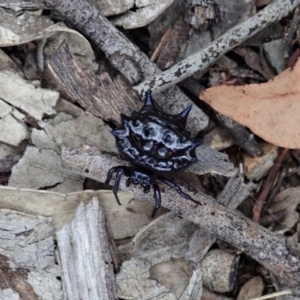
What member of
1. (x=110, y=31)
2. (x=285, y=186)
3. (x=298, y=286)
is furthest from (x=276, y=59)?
(x=298, y=286)

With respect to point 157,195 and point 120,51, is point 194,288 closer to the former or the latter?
point 157,195

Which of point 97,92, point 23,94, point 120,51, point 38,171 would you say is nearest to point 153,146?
point 97,92

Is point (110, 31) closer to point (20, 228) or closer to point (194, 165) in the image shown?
point (194, 165)

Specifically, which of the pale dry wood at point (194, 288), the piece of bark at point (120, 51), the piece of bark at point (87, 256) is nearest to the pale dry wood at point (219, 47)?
the piece of bark at point (120, 51)

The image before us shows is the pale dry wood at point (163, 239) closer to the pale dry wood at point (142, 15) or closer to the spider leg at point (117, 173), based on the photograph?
the spider leg at point (117, 173)

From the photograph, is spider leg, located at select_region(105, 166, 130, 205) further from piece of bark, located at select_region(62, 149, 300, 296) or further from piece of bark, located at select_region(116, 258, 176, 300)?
piece of bark, located at select_region(116, 258, 176, 300)

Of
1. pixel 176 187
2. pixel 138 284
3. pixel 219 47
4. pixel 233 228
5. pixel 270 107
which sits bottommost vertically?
pixel 138 284
